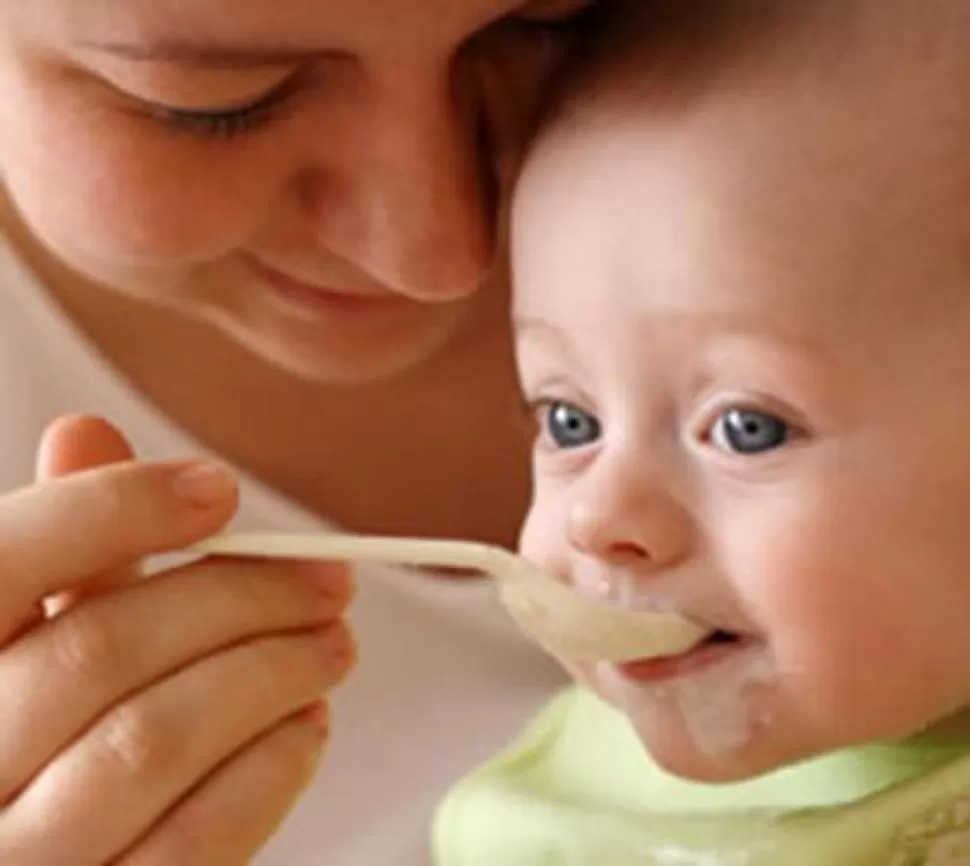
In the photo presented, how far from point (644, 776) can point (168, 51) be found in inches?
16.2

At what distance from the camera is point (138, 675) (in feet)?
2.78

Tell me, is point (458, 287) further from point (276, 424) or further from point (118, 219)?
point (276, 424)

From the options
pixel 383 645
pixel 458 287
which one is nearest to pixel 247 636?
pixel 458 287

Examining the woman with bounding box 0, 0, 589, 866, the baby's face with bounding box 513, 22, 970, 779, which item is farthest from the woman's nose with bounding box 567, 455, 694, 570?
the woman with bounding box 0, 0, 589, 866

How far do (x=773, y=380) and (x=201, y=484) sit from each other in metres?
0.24

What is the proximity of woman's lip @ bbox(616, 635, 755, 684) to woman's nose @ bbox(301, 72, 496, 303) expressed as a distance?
201 mm

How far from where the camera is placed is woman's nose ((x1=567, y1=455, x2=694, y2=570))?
2.58ft

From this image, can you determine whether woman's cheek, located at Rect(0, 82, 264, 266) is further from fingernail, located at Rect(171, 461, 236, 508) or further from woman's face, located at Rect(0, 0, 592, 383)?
fingernail, located at Rect(171, 461, 236, 508)

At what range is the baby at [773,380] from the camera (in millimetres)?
754

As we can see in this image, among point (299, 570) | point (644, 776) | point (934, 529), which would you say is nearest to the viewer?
point (934, 529)

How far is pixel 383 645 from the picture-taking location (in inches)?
49.4

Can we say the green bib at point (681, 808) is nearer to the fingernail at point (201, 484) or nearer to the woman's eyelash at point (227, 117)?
the fingernail at point (201, 484)

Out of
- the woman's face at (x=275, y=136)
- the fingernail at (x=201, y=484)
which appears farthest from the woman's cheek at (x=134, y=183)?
the fingernail at (x=201, y=484)

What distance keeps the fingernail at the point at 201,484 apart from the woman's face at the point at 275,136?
11 cm
